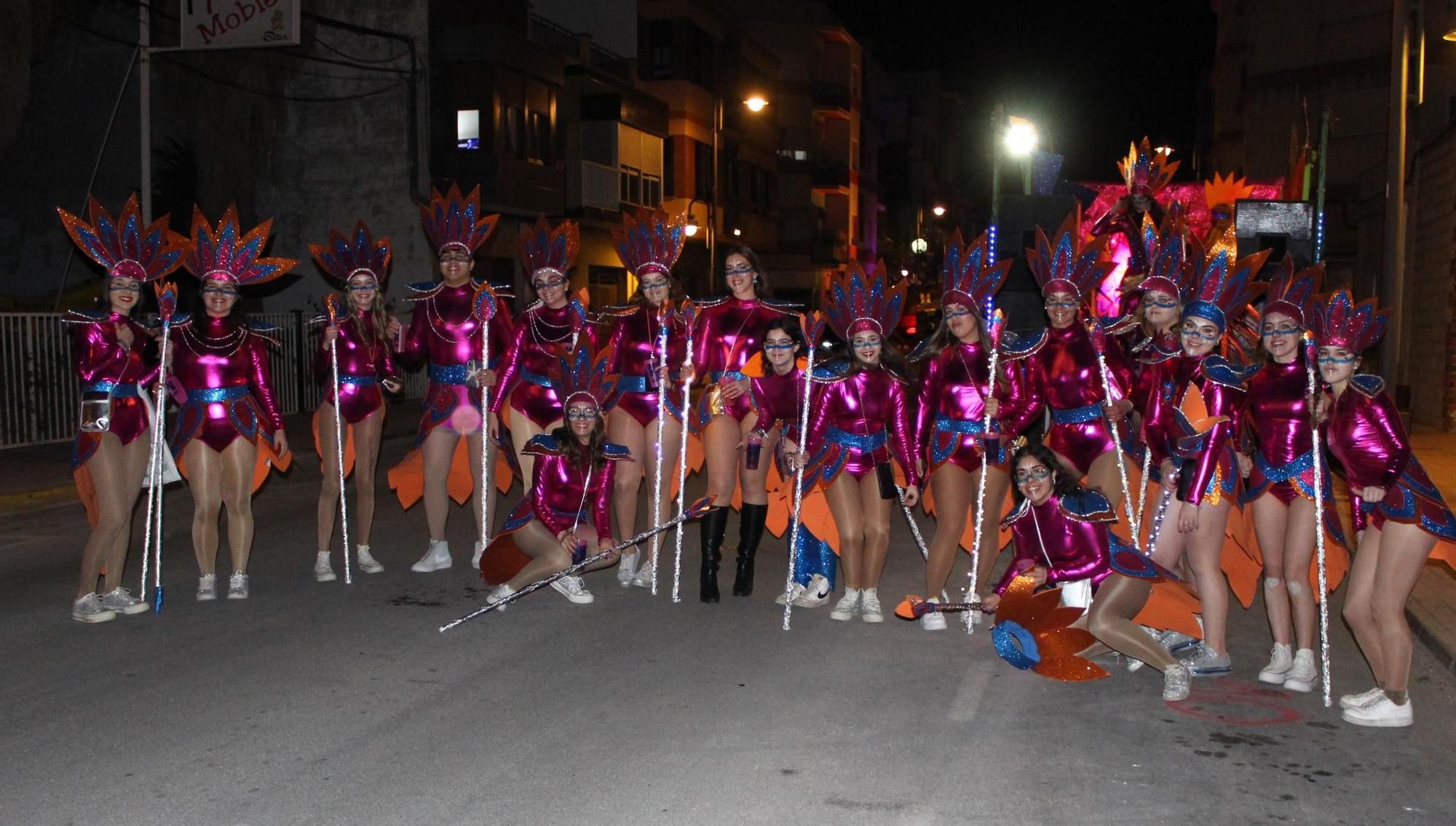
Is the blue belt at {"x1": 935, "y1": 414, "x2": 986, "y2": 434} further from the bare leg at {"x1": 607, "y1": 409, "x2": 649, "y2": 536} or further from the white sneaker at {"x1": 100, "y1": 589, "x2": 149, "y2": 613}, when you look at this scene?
the white sneaker at {"x1": 100, "y1": 589, "x2": 149, "y2": 613}

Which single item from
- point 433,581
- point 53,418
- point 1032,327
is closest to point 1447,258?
point 1032,327

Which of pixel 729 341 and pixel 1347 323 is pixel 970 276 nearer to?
pixel 729 341

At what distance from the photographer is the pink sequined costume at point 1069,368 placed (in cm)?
719

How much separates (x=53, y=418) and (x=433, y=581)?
1047 centimetres

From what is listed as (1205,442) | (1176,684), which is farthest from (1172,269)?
(1176,684)

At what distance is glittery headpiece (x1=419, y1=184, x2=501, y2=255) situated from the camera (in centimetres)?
866

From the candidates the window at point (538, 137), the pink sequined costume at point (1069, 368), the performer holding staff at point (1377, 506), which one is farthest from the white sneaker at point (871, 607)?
the window at point (538, 137)

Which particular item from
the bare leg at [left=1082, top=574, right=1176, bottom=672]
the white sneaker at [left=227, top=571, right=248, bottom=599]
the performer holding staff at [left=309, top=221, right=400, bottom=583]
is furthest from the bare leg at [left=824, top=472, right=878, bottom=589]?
the white sneaker at [left=227, top=571, right=248, bottom=599]

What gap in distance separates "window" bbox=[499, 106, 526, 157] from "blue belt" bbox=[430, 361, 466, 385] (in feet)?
67.5

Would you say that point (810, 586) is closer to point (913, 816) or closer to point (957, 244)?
point (957, 244)

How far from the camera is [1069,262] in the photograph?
719 centimetres

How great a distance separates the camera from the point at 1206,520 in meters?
6.34

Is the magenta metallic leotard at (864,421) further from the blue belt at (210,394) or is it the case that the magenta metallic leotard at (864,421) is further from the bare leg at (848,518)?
the blue belt at (210,394)

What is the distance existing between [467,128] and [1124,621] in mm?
24074
